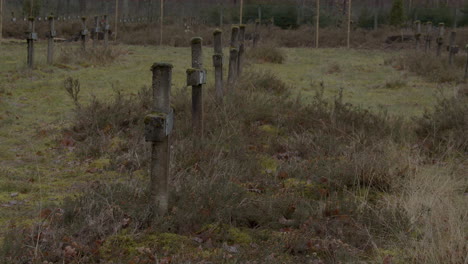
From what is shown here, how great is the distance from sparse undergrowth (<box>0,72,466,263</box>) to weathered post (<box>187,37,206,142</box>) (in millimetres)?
273

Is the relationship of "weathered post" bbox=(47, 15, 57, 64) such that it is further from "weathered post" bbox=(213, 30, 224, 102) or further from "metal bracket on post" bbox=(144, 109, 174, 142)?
"metal bracket on post" bbox=(144, 109, 174, 142)

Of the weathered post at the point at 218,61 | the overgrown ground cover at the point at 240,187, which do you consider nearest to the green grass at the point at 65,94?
the overgrown ground cover at the point at 240,187

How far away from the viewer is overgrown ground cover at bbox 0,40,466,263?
4.12 metres

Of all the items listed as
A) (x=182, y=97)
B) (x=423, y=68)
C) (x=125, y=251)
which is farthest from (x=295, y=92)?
(x=125, y=251)

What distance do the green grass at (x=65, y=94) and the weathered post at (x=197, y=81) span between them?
46.8 inches

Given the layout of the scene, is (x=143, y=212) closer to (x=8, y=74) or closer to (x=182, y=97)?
(x=182, y=97)

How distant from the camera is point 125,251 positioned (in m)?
4.05

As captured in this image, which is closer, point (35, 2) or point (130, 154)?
point (130, 154)

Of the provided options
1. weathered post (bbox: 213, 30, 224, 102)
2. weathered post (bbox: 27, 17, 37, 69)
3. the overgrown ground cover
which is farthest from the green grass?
weathered post (bbox: 213, 30, 224, 102)

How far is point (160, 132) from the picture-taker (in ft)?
14.1

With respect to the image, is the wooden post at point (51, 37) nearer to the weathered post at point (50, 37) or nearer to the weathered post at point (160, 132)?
the weathered post at point (50, 37)

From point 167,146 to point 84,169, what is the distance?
8.19 feet

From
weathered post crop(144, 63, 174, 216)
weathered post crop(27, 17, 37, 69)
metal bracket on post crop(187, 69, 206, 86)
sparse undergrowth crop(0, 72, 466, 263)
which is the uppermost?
weathered post crop(27, 17, 37, 69)

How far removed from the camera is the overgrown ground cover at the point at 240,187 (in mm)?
4125
